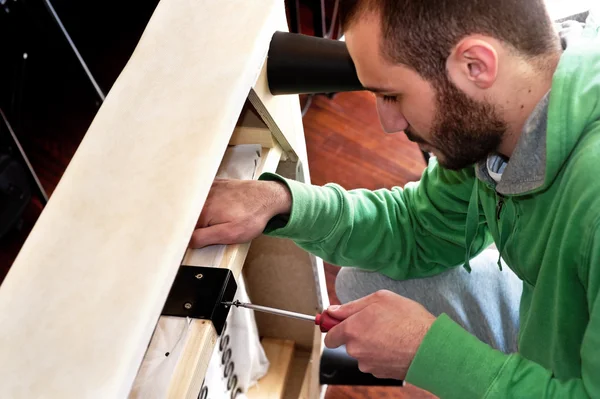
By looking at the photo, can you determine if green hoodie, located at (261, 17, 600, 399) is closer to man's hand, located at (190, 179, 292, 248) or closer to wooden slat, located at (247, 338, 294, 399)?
man's hand, located at (190, 179, 292, 248)

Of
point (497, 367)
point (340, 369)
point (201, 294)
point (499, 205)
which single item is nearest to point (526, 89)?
point (499, 205)

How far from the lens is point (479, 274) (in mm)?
928

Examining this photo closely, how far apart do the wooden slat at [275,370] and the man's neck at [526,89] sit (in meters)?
0.72

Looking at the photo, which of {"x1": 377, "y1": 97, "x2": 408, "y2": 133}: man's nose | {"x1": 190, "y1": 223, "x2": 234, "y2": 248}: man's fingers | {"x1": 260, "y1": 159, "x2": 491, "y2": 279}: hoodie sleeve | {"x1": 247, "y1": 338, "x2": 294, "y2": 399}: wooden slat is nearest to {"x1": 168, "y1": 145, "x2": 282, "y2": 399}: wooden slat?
{"x1": 190, "y1": 223, "x2": 234, "y2": 248}: man's fingers

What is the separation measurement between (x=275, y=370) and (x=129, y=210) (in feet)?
2.43

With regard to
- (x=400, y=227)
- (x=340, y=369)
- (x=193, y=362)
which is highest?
(x=193, y=362)

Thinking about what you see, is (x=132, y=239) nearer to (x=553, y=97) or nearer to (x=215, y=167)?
(x=215, y=167)

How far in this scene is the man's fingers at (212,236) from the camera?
65cm

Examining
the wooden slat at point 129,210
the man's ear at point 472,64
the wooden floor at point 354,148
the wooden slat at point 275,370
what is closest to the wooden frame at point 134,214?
the wooden slat at point 129,210

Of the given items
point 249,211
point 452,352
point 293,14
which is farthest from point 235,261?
point 293,14

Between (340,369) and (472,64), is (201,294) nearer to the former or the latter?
(472,64)

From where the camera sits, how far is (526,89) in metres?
0.62

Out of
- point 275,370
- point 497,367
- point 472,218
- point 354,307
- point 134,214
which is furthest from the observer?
point 275,370

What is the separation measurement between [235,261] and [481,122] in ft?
1.07
